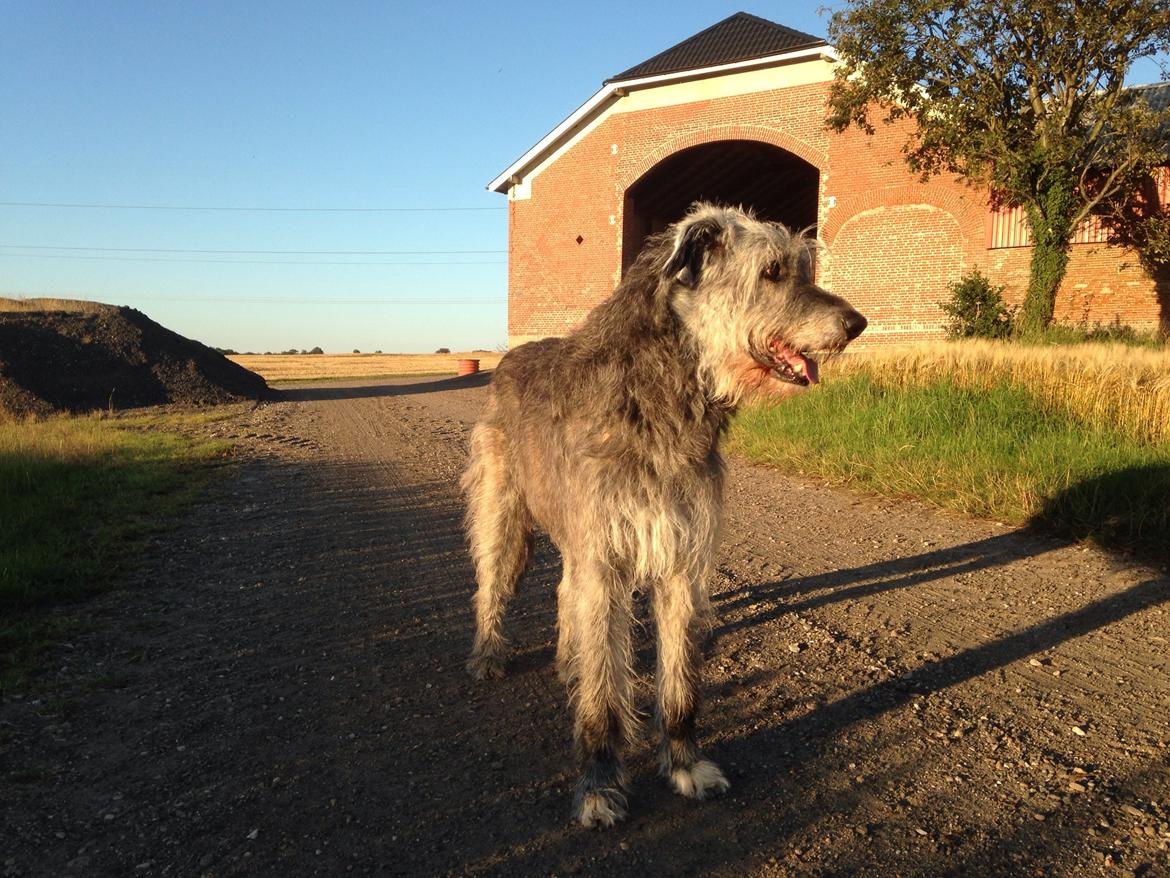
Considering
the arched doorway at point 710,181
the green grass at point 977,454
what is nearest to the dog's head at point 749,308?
the green grass at point 977,454

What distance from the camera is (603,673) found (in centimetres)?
313

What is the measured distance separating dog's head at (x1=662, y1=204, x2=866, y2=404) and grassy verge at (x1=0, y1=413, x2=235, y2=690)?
3.86 meters

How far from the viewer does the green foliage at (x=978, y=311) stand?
19859 mm

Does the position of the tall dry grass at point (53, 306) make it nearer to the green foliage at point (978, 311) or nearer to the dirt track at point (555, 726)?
the dirt track at point (555, 726)

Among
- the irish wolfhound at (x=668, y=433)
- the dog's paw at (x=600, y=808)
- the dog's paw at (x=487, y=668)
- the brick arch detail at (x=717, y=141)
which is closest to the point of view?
the dog's paw at (x=600, y=808)

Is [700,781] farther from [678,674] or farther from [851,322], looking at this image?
[851,322]

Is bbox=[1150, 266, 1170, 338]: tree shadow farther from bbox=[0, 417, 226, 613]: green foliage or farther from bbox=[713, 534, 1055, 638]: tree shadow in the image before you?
bbox=[0, 417, 226, 613]: green foliage

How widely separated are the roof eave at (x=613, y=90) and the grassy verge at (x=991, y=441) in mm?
14007

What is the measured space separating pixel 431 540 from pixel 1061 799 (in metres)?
4.96

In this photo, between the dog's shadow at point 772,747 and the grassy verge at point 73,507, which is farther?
the grassy verge at point 73,507

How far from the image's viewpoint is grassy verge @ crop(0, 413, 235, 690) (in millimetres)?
4957

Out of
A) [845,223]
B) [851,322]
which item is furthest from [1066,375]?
[845,223]

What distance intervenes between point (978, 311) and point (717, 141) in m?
9.85

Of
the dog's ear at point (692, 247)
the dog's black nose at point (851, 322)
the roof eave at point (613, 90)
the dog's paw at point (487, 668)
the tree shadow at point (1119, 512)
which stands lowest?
the dog's paw at point (487, 668)
